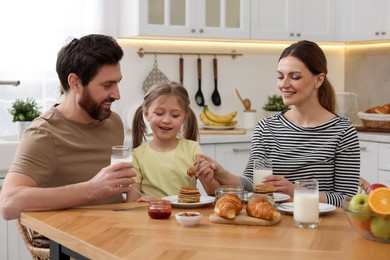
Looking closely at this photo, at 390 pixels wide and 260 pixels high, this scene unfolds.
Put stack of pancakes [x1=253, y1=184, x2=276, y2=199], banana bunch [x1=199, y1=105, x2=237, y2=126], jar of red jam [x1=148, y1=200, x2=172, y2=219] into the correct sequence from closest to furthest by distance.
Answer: jar of red jam [x1=148, y1=200, x2=172, y2=219] < stack of pancakes [x1=253, y1=184, x2=276, y2=199] < banana bunch [x1=199, y1=105, x2=237, y2=126]

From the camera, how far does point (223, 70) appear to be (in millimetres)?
5332

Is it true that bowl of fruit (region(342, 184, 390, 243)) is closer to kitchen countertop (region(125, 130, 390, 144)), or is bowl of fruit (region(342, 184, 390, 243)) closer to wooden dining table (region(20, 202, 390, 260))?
wooden dining table (region(20, 202, 390, 260))

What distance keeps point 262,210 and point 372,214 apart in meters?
0.35

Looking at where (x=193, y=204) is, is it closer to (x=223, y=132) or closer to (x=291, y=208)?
(x=291, y=208)

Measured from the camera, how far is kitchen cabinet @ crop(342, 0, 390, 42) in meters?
4.99

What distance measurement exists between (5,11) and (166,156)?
2129mm

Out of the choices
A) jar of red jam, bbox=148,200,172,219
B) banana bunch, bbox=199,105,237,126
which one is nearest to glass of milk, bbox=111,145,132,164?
jar of red jam, bbox=148,200,172,219

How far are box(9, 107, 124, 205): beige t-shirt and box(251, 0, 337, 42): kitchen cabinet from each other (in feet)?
8.25

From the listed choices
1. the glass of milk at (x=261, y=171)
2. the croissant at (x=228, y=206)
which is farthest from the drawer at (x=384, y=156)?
the croissant at (x=228, y=206)

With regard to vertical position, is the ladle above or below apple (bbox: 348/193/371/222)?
above

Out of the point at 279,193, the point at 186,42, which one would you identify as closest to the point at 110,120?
the point at 279,193

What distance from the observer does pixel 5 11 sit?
14.8 feet

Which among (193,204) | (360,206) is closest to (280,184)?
(193,204)

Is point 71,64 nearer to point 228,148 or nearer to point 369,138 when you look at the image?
point 228,148
